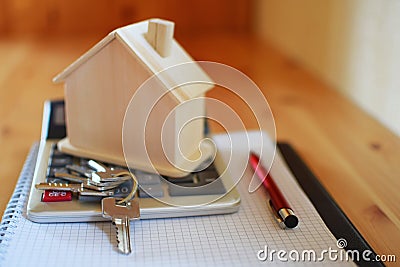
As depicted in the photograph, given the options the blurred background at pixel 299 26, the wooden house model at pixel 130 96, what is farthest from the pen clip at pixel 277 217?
the blurred background at pixel 299 26

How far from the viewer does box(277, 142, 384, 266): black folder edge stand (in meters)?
0.47

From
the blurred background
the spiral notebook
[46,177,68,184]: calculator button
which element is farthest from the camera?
the blurred background

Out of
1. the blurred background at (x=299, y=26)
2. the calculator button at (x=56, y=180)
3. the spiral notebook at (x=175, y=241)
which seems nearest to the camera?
the spiral notebook at (x=175, y=241)

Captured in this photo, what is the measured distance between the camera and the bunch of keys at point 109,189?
47cm

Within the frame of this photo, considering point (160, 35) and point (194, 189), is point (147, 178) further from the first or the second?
point (160, 35)

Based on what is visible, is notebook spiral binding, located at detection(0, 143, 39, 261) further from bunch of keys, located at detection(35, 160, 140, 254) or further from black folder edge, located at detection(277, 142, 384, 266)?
black folder edge, located at detection(277, 142, 384, 266)

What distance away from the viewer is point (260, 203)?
1.79 ft

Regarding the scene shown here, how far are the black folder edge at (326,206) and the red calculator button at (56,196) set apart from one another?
0.85 feet

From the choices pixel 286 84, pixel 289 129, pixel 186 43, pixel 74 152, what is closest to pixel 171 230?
pixel 74 152

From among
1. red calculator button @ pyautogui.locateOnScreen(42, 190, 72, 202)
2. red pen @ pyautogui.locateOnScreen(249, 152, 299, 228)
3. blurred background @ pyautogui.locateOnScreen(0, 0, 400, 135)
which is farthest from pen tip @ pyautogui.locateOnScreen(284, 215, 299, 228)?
blurred background @ pyautogui.locateOnScreen(0, 0, 400, 135)

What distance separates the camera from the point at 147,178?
0.54 metres

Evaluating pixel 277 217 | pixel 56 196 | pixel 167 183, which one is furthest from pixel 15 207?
pixel 277 217

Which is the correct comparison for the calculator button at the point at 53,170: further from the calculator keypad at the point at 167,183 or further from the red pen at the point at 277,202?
the red pen at the point at 277,202

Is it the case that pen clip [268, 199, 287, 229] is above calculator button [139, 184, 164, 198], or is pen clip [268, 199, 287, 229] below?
below
